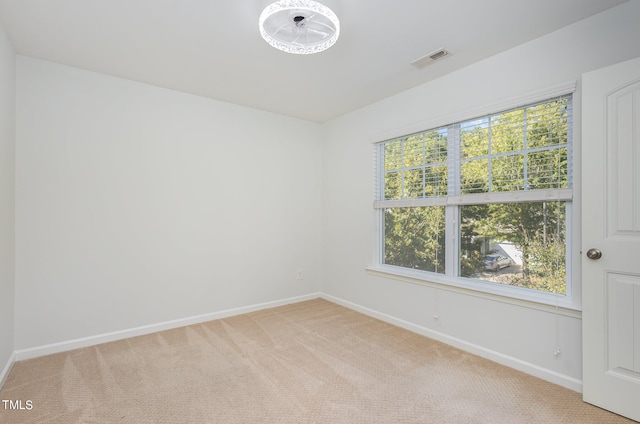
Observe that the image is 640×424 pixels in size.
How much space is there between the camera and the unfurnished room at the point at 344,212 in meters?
1.96

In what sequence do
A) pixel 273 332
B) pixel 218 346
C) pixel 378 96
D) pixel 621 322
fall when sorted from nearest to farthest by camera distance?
1. pixel 621 322
2. pixel 218 346
3. pixel 273 332
4. pixel 378 96

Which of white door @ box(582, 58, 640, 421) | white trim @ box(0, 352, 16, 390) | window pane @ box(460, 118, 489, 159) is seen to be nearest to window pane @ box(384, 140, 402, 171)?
window pane @ box(460, 118, 489, 159)

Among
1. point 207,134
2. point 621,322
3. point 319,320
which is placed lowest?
point 319,320

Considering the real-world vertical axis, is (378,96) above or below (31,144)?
above

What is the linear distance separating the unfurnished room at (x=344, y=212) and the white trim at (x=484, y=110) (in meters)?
0.02

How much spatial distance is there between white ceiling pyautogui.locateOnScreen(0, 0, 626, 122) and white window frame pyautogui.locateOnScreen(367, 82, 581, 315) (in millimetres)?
456

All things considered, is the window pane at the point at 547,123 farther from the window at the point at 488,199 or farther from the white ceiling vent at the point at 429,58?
the white ceiling vent at the point at 429,58

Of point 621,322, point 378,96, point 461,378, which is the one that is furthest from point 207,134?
point 621,322

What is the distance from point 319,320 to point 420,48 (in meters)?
2.85

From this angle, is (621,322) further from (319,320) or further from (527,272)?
(319,320)

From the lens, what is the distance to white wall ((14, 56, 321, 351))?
2695 millimetres

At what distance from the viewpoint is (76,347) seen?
2.81m

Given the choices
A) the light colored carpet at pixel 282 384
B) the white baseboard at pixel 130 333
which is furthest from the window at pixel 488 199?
the white baseboard at pixel 130 333

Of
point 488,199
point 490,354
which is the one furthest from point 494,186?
point 490,354
